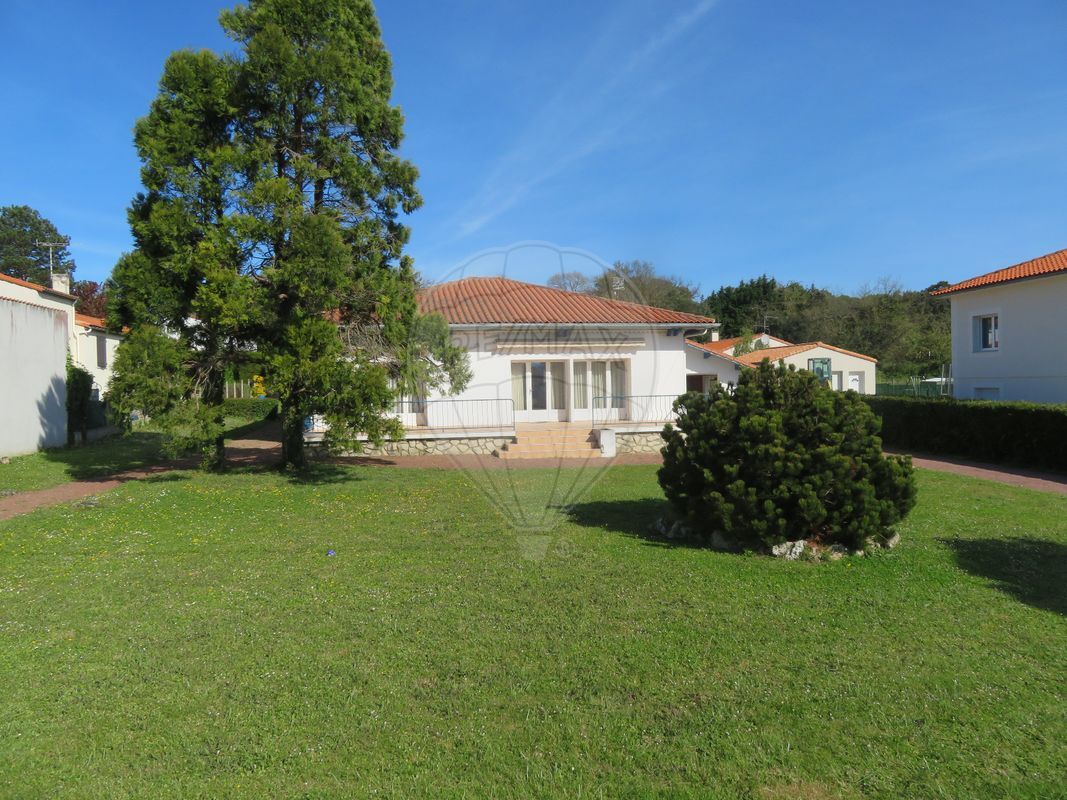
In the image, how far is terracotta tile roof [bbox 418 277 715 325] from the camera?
20203 mm

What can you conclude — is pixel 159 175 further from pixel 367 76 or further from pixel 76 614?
pixel 76 614

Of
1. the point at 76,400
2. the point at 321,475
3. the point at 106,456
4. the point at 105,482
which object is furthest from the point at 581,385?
the point at 76,400

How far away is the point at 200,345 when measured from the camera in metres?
13.9

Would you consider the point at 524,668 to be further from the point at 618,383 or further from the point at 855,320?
the point at 855,320

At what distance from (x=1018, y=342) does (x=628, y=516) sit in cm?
2021

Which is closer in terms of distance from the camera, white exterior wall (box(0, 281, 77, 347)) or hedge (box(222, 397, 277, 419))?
white exterior wall (box(0, 281, 77, 347))

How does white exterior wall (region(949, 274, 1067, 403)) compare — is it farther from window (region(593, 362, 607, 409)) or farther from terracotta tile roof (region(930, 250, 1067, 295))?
window (region(593, 362, 607, 409))

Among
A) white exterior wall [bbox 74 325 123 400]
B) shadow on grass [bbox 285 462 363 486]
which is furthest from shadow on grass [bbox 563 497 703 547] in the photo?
A: white exterior wall [bbox 74 325 123 400]

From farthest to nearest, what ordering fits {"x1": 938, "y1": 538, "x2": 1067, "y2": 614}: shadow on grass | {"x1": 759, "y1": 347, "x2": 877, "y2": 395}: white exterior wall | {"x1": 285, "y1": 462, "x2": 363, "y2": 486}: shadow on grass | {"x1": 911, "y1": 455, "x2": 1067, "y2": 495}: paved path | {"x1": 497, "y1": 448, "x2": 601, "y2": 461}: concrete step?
{"x1": 759, "y1": 347, "x2": 877, "y2": 395}: white exterior wall → {"x1": 497, "y1": 448, "x2": 601, "y2": 461}: concrete step → {"x1": 285, "y1": 462, "x2": 363, "y2": 486}: shadow on grass → {"x1": 911, "y1": 455, "x2": 1067, "y2": 495}: paved path → {"x1": 938, "y1": 538, "x2": 1067, "y2": 614}: shadow on grass

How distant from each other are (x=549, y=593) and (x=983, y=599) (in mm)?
4156

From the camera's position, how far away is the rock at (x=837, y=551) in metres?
7.46

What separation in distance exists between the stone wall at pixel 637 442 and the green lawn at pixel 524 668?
36.7ft

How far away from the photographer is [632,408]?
68.9 feet

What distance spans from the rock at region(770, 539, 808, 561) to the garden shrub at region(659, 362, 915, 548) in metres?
0.08
